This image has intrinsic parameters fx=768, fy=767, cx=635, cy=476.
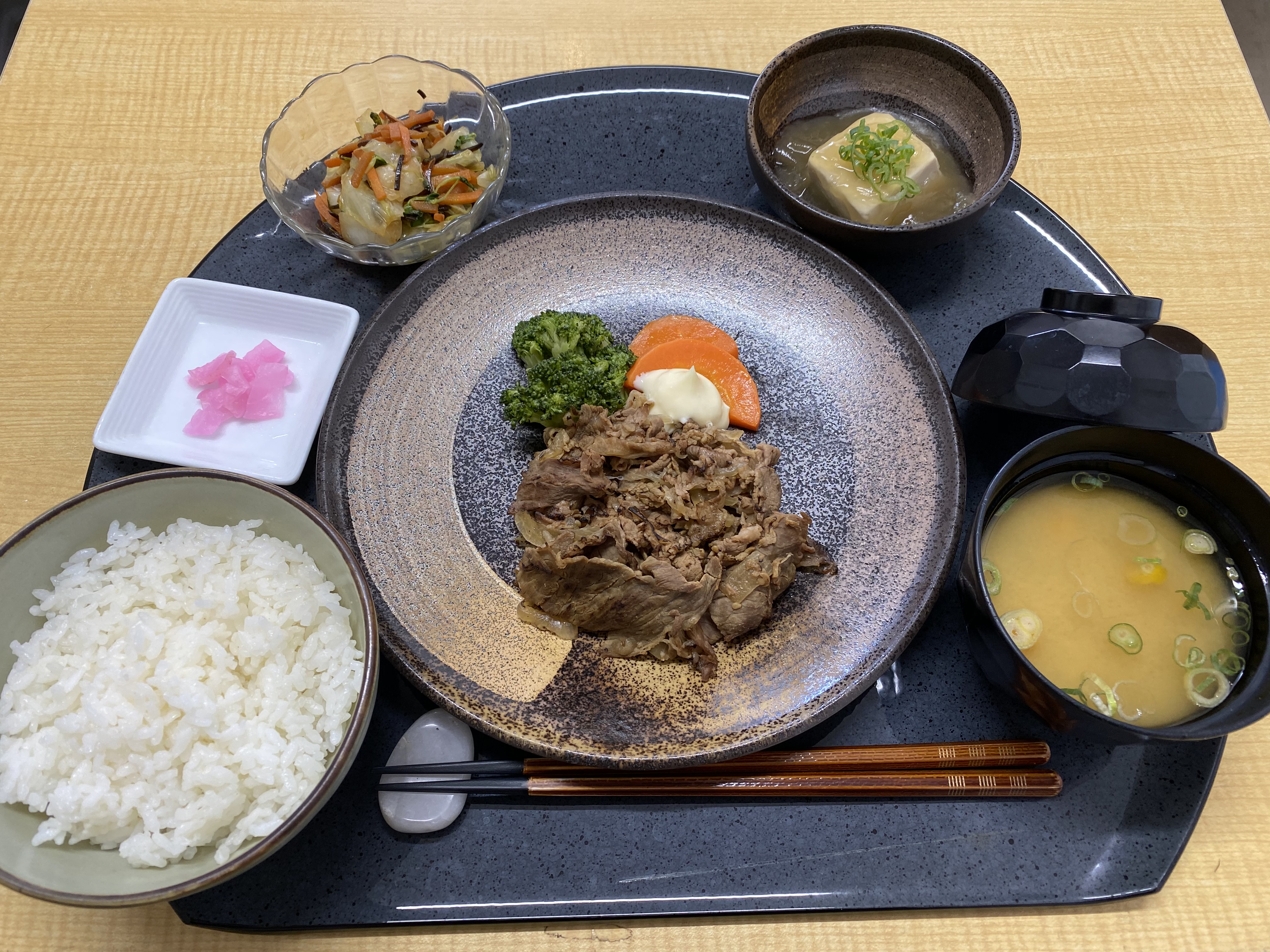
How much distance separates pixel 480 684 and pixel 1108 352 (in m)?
2.33

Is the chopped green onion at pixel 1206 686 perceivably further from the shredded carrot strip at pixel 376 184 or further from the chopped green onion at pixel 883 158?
the shredded carrot strip at pixel 376 184

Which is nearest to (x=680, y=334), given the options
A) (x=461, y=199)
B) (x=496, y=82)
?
(x=461, y=199)

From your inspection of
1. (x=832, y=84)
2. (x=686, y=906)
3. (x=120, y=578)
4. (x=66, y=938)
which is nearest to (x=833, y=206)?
(x=832, y=84)

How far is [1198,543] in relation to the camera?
2.52 metres

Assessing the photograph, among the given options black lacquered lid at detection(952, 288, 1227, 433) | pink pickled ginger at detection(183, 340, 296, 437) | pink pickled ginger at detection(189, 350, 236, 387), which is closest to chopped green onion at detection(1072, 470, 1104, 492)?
black lacquered lid at detection(952, 288, 1227, 433)

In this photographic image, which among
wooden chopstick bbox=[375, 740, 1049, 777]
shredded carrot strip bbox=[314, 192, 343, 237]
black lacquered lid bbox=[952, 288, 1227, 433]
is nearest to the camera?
wooden chopstick bbox=[375, 740, 1049, 777]

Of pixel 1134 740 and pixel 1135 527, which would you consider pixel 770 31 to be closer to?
pixel 1135 527

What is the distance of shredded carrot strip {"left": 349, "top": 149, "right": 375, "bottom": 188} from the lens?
3064 millimetres

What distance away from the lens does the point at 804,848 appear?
7.83 feet

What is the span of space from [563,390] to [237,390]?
122cm

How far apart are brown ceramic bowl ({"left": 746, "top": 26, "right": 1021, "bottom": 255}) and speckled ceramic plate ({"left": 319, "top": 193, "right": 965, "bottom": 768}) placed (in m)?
0.17

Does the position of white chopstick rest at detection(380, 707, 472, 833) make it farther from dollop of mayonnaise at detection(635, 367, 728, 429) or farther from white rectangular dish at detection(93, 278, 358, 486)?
dollop of mayonnaise at detection(635, 367, 728, 429)

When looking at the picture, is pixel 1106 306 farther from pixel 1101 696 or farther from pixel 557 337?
pixel 557 337

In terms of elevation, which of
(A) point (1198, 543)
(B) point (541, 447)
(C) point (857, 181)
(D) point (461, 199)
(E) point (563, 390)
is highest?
(C) point (857, 181)
